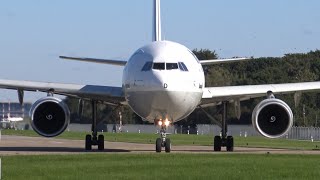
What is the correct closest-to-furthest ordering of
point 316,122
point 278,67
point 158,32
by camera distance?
point 158,32
point 316,122
point 278,67

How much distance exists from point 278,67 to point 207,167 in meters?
99.8

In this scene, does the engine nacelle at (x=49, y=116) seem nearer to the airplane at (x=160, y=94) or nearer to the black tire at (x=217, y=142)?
the airplane at (x=160, y=94)

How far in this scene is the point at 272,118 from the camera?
34219 millimetres

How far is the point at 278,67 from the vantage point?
121 m

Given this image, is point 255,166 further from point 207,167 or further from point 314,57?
point 314,57

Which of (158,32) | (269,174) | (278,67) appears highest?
(278,67)

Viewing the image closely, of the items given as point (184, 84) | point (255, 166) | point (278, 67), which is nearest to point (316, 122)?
point (278, 67)

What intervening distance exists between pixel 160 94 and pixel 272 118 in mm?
5618

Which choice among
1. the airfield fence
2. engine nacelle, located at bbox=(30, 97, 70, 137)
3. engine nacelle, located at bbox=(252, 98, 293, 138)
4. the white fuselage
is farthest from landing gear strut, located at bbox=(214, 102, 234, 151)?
the airfield fence

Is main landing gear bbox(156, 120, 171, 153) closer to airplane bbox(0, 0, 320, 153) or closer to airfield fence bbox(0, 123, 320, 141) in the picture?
airplane bbox(0, 0, 320, 153)

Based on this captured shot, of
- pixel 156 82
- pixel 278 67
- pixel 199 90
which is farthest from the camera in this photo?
pixel 278 67

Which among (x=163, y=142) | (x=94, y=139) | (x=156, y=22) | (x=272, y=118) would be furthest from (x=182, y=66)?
(x=156, y=22)

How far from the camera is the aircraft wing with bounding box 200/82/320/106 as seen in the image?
34656mm

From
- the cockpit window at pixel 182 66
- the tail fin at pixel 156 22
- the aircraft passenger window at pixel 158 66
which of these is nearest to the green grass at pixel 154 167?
the aircraft passenger window at pixel 158 66
